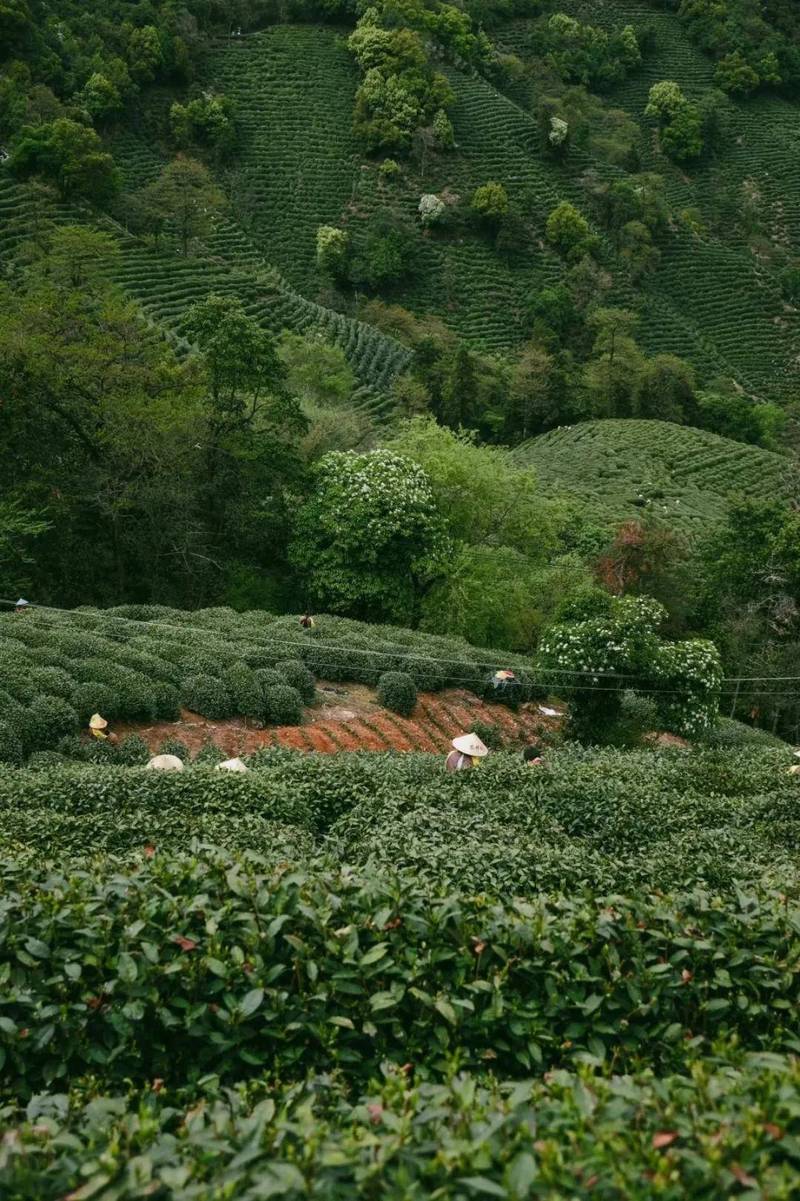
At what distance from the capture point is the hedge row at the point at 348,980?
452 centimetres

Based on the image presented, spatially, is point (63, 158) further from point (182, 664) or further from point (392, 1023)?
point (392, 1023)

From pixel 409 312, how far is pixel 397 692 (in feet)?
159

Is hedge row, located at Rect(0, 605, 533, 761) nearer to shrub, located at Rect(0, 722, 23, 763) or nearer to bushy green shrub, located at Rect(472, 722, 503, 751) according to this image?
shrub, located at Rect(0, 722, 23, 763)

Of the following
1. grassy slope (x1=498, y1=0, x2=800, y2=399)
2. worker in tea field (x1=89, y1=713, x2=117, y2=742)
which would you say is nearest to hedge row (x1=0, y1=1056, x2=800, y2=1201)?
worker in tea field (x1=89, y1=713, x2=117, y2=742)

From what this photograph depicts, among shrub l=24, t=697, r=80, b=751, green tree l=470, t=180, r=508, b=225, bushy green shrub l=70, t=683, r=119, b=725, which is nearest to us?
shrub l=24, t=697, r=80, b=751

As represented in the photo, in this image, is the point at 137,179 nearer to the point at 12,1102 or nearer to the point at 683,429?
the point at 683,429

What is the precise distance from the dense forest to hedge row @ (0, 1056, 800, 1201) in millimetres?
15463

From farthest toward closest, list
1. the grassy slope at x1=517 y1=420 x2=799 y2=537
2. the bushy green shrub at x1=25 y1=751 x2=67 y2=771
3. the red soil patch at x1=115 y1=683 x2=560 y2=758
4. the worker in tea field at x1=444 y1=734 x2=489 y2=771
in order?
the grassy slope at x1=517 y1=420 x2=799 y2=537 < the red soil patch at x1=115 y1=683 x2=560 y2=758 < the bushy green shrub at x1=25 y1=751 x2=67 y2=771 < the worker in tea field at x1=444 y1=734 x2=489 y2=771

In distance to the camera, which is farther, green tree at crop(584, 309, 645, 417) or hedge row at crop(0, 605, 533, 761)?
green tree at crop(584, 309, 645, 417)

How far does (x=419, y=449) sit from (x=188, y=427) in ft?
29.8

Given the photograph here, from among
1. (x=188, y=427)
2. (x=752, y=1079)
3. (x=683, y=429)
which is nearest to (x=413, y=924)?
(x=752, y=1079)

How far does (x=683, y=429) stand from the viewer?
54312mm

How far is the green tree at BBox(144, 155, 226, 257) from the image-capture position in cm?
5350

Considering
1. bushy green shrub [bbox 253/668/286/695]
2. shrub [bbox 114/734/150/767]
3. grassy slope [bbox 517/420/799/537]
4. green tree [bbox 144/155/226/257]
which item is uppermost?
shrub [bbox 114/734/150/767]
